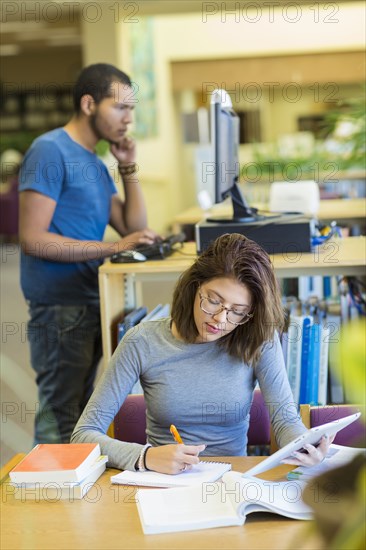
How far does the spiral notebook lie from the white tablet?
0.26 feet

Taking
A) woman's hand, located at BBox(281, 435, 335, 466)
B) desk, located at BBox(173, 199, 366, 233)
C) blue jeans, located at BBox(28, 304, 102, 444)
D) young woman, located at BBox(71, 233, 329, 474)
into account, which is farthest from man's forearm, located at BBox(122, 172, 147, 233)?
woman's hand, located at BBox(281, 435, 335, 466)

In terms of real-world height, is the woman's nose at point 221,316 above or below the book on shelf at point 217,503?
above

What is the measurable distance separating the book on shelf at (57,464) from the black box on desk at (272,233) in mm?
1256

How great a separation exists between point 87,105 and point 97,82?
0.09m

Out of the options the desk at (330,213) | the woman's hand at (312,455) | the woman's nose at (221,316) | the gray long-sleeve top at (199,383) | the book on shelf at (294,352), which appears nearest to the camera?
the woman's hand at (312,455)

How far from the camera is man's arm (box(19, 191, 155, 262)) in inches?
112

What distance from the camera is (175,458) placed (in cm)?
172

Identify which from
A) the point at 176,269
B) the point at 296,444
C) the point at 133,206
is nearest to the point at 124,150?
the point at 133,206

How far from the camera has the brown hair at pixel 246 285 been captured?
1.97 meters

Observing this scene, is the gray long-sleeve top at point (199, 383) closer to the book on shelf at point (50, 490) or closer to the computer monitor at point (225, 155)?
the book on shelf at point (50, 490)

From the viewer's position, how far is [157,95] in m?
12.1

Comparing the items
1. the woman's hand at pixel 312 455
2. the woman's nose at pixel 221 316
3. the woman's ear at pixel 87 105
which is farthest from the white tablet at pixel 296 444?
the woman's ear at pixel 87 105

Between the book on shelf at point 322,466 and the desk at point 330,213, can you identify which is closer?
the book on shelf at point 322,466

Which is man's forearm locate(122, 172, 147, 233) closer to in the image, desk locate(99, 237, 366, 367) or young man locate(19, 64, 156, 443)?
young man locate(19, 64, 156, 443)
